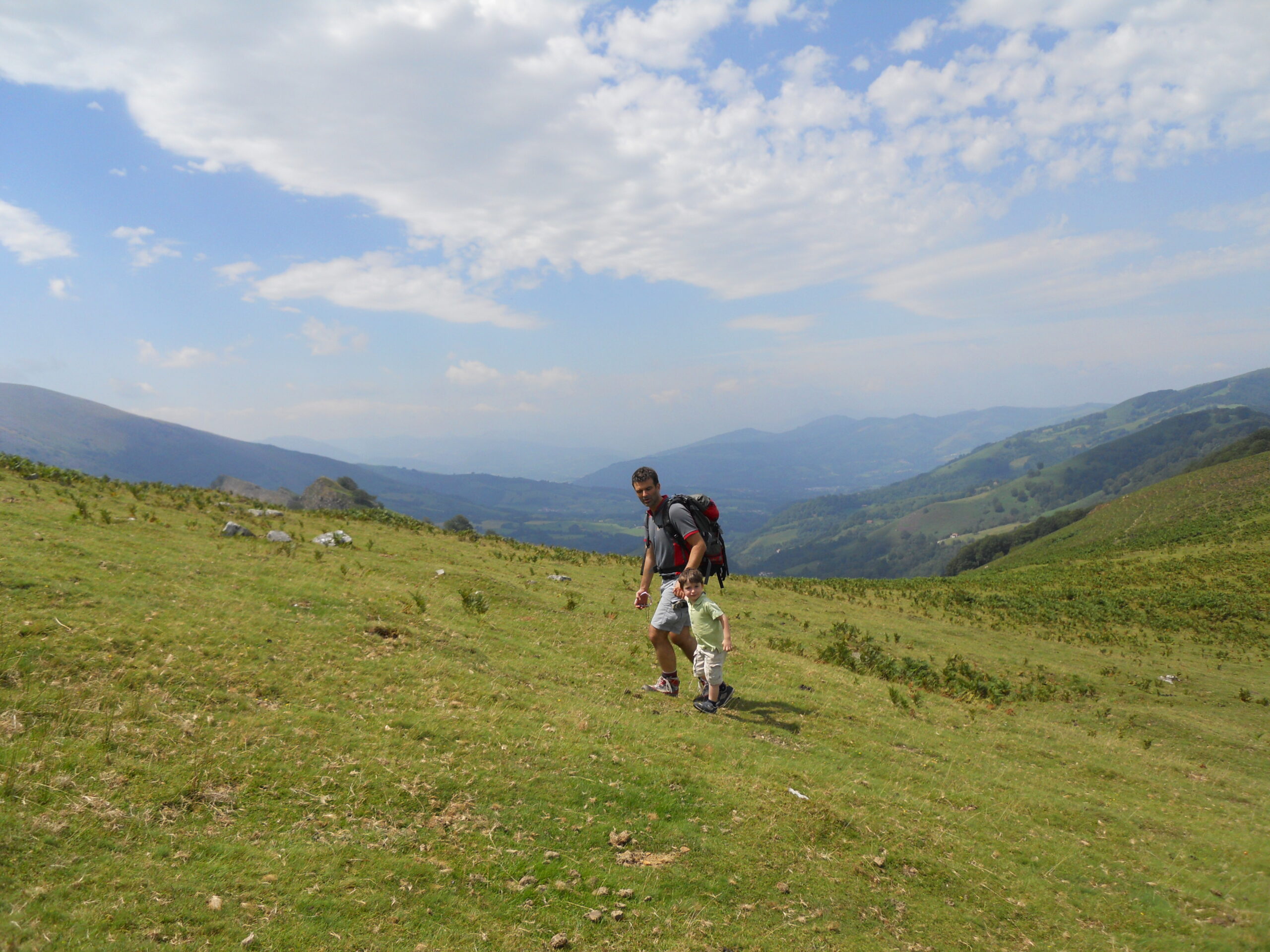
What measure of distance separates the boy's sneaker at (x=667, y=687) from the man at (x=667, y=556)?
985 mm

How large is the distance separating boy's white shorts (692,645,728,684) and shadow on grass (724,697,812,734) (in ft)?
3.99

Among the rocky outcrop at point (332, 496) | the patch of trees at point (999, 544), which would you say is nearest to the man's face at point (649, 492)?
the rocky outcrop at point (332, 496)

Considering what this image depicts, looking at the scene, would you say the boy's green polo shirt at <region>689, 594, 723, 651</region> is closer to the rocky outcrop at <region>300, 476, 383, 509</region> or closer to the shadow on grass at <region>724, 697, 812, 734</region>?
the shadow on grass at <region>724, 697, 812, 734</region>

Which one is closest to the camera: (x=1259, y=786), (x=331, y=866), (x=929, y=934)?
(x=331, y=866)

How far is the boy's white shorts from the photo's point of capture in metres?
11.3

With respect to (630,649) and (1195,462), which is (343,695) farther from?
(1195,462)

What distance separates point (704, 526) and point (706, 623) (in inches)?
70.2

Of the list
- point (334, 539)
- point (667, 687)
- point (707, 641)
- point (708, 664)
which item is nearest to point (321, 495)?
point (334, 539)

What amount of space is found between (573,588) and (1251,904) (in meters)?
20.7

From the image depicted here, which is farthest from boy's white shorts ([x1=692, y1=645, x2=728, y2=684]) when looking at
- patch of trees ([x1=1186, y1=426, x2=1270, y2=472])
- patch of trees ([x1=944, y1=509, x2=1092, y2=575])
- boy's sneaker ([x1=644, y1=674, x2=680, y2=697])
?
patch of trees ([x1=1186, y1=426, x2=1270, y2=472])

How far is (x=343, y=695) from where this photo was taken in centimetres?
921

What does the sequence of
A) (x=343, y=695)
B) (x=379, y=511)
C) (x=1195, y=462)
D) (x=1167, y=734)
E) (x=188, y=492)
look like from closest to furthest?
1. (x=343, y=695)
2. (x=1167, y=734)
3. (x=188, y=492)
4. (x=379, y=511)
5. (x=1195, y=462)

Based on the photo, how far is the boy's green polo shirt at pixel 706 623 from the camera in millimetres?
10922

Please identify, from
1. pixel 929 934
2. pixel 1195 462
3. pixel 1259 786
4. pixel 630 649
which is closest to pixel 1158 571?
pixel 1259 786
